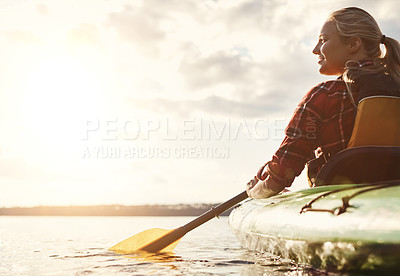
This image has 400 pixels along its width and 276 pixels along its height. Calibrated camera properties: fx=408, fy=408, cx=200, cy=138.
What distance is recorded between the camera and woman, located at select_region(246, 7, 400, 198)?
132 inches

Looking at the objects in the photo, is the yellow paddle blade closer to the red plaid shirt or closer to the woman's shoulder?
the red plaid shirt

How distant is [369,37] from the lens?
3498 mm

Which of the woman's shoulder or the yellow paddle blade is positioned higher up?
the woman's shoulder

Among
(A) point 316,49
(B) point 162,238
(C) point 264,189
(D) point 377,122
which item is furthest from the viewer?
(B) point 162,238

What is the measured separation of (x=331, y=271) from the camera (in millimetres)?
3027

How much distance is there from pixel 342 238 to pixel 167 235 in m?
4.15

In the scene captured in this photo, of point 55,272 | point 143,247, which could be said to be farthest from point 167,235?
point 55,272

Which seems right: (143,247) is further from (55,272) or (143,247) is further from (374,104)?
(374,104)

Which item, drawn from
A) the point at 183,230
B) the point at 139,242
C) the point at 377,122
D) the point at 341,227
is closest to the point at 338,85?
the point at 377,122

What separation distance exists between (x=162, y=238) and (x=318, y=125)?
3915mm

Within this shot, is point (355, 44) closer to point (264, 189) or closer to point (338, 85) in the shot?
Answer: point (338, 85)

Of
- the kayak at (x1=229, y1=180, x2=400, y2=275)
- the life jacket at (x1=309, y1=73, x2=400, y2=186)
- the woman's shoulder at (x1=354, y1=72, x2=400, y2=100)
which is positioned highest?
the woman's shoulder at (x1=354, y1=72, x2=400, y2=100)

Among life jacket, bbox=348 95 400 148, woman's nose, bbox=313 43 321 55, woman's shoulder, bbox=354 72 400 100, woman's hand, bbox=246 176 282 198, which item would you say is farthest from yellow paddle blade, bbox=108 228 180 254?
woman's shoulder, bbox=354 72 400 100

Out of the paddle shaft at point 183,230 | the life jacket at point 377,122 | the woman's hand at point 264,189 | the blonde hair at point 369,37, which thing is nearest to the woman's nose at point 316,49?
the blonde hair at point 369,37
